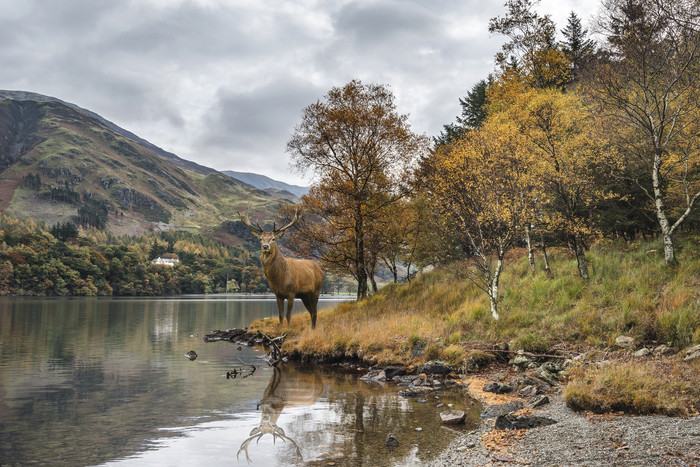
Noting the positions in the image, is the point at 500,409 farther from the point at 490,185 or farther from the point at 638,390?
the point at 490,185

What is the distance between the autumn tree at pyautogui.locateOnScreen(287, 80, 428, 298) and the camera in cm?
2964

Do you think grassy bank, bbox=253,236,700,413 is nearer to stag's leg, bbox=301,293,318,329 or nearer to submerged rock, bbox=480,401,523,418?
stag's leg, bbox=301,293,318,329

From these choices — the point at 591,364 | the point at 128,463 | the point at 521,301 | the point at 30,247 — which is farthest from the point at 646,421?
the point at 30,247

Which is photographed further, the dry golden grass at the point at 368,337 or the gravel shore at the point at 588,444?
the dry golden grass at the point at 368,337

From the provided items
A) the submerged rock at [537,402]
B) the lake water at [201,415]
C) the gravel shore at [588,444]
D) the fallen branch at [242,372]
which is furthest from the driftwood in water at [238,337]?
the gravel shore at [588,444]

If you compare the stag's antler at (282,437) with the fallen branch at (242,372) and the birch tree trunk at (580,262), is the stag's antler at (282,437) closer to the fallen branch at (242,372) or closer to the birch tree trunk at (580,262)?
the fallen branch at (242,372)

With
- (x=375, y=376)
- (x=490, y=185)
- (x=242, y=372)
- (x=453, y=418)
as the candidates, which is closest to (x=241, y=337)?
(x=242, y=372)

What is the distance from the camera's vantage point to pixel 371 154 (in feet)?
98.3

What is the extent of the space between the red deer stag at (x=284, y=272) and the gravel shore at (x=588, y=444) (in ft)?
42.2

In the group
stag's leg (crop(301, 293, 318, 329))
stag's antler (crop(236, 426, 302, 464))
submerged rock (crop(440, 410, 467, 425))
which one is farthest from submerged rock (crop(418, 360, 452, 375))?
stag's leg (crop(301, 293, 318, 329))

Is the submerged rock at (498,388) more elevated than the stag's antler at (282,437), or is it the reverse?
the submerged rock at (498,388)

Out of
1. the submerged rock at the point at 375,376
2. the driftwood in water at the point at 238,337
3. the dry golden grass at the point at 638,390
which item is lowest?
the driftwood in water at the point at 238,337

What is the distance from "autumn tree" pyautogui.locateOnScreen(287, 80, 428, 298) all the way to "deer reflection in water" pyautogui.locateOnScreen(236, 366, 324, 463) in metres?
12.8

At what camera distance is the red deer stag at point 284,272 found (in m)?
20.2
